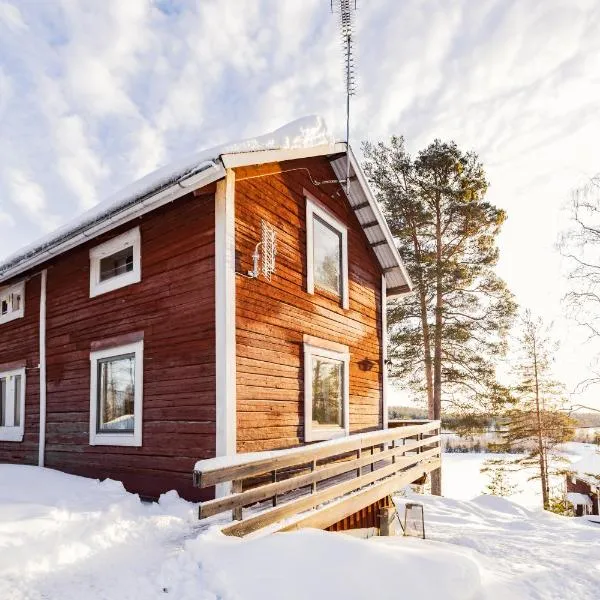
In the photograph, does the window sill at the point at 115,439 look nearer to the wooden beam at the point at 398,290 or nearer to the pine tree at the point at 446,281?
the wooden beam at the point at 398,290

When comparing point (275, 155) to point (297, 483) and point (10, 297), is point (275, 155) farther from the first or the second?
point (10, 297)

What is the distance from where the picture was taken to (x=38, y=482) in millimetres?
7281

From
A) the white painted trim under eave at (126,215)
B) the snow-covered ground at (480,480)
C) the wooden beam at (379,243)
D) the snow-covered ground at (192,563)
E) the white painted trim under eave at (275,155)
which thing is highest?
the white painted trim under eave at (275,155)

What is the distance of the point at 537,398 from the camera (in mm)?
26703

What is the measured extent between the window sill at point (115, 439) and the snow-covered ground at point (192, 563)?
0.79 meters

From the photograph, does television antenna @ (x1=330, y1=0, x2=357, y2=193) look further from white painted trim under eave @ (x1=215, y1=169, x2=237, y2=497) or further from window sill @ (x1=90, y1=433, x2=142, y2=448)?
window sill @ (x1=90, y1=433, x2=142, y2=448)

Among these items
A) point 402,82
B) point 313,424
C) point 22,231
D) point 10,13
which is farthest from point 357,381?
point 22,231

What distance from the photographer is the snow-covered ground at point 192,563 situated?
3.85 m

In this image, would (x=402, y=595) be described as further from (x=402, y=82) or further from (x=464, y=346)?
(x=464, y=346)

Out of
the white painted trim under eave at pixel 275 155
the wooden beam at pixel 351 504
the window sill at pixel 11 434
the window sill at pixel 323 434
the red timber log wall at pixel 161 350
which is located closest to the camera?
the wooden beam at pixel 351 504

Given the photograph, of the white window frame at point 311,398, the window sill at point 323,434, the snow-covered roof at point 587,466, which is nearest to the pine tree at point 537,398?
the snow-covered roof at point 587,466

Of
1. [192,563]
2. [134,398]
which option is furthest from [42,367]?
[192,563]

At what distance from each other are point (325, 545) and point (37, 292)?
27.7 ft

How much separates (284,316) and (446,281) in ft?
42.1
